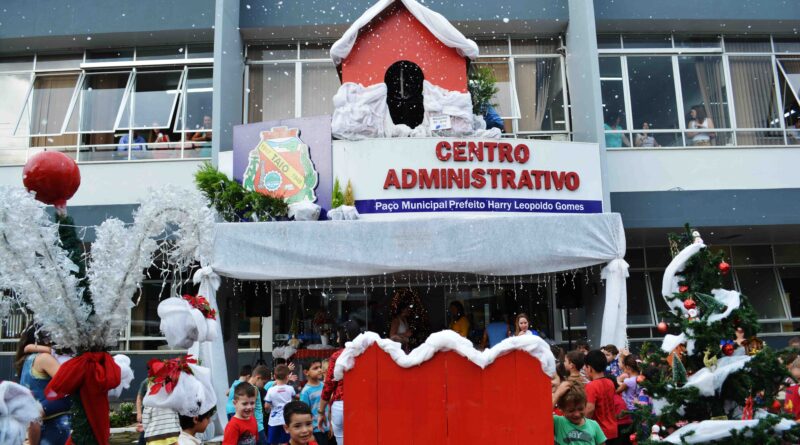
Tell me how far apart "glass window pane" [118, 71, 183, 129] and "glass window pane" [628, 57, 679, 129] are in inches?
415

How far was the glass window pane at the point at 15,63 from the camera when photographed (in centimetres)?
1695

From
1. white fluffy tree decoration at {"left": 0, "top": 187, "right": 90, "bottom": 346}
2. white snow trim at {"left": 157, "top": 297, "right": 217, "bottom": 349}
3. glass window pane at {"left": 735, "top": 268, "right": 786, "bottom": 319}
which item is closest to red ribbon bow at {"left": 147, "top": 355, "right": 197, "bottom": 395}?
white snow trim at {"left": 157, "top": 297, "right": 217, "bottom": 349}

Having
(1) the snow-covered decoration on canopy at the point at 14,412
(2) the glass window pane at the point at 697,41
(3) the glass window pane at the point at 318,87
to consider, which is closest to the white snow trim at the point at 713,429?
(1) the snow-covered decoration on canopy at the point at 14,412

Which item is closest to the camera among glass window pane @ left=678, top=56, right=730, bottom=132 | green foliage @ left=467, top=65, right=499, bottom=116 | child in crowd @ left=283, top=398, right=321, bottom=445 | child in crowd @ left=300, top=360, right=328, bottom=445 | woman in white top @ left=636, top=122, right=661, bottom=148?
child in crowd @ left=283, top=398, right=321, bottom=445

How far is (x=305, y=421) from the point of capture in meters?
4.82

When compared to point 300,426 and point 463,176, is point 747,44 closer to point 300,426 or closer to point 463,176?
point 463,176

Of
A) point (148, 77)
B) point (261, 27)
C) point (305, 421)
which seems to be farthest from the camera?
point (148, 77)

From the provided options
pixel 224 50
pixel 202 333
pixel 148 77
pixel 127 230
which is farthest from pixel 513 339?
pixel 148 77

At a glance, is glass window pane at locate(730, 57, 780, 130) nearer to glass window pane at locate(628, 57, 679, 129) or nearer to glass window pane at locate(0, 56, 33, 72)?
glass window pane at locate(628, 57, 679, 129)

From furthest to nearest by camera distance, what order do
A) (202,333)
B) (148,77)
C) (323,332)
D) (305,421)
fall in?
(148,77) < (323,332) < (202,333) < (305,421)

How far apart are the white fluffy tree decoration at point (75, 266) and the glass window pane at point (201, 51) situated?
12.9 meters

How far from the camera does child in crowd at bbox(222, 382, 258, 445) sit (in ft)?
17.7

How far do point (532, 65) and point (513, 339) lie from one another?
12166mm

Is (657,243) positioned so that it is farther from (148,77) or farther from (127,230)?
(127,230)
